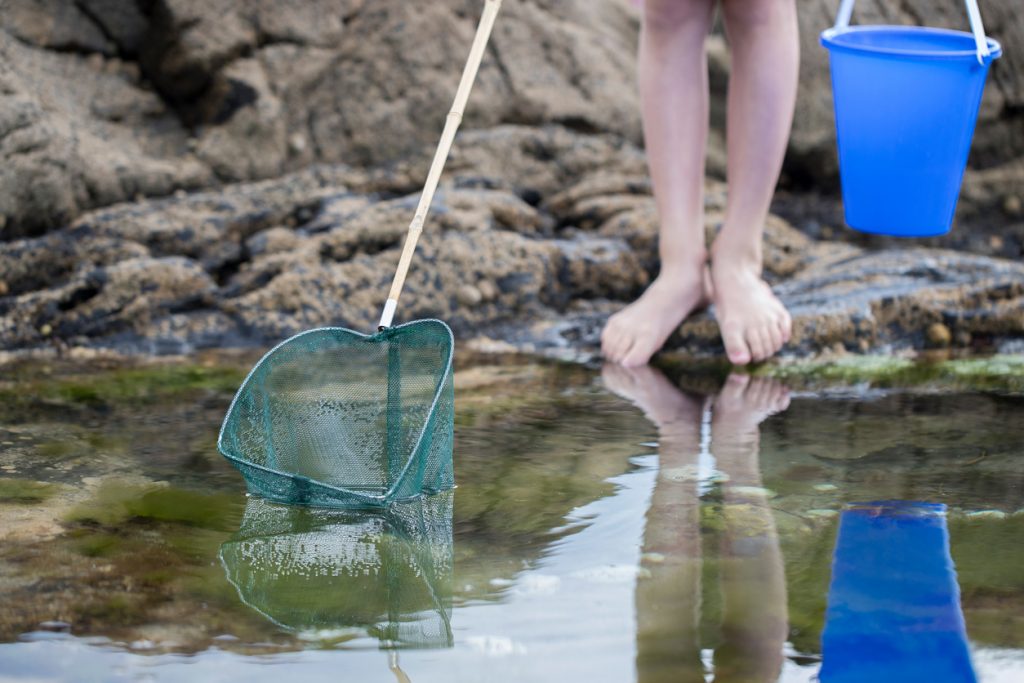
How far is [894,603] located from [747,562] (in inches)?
11.2

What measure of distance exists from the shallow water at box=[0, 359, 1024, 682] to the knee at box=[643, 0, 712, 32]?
1.19m

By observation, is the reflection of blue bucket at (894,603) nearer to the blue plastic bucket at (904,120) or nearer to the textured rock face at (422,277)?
the blue plastic bucket at (904,120)

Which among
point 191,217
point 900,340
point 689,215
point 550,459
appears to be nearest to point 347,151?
point 191,217

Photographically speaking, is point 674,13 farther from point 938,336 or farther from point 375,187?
point 375,187

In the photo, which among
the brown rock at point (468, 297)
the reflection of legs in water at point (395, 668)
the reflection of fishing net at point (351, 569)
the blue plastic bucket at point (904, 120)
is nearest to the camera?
the reflection of legs in water at point (395, 668)

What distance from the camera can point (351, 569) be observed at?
2270 millimetres

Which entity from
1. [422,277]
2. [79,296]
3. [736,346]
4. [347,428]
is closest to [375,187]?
[422,277]

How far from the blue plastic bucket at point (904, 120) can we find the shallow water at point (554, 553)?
568 millimetres

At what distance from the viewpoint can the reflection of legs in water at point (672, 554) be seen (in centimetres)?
191

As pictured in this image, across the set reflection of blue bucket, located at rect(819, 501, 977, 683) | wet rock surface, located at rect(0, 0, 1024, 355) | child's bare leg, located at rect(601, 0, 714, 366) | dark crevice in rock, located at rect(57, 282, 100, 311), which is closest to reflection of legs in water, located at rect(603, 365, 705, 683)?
reflection of blue bucket, located at rect(819, 501, 977, 683)

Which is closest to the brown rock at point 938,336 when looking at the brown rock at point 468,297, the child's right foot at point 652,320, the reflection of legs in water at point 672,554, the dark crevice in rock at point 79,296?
the child's right foot at point 652,320

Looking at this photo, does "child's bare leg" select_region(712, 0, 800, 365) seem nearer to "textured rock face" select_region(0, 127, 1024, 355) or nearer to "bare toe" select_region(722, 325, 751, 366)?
"bare toe" select_region(722, 325, 751, 366)

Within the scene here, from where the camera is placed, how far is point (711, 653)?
1912mm

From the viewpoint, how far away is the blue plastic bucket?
10.1 ft
